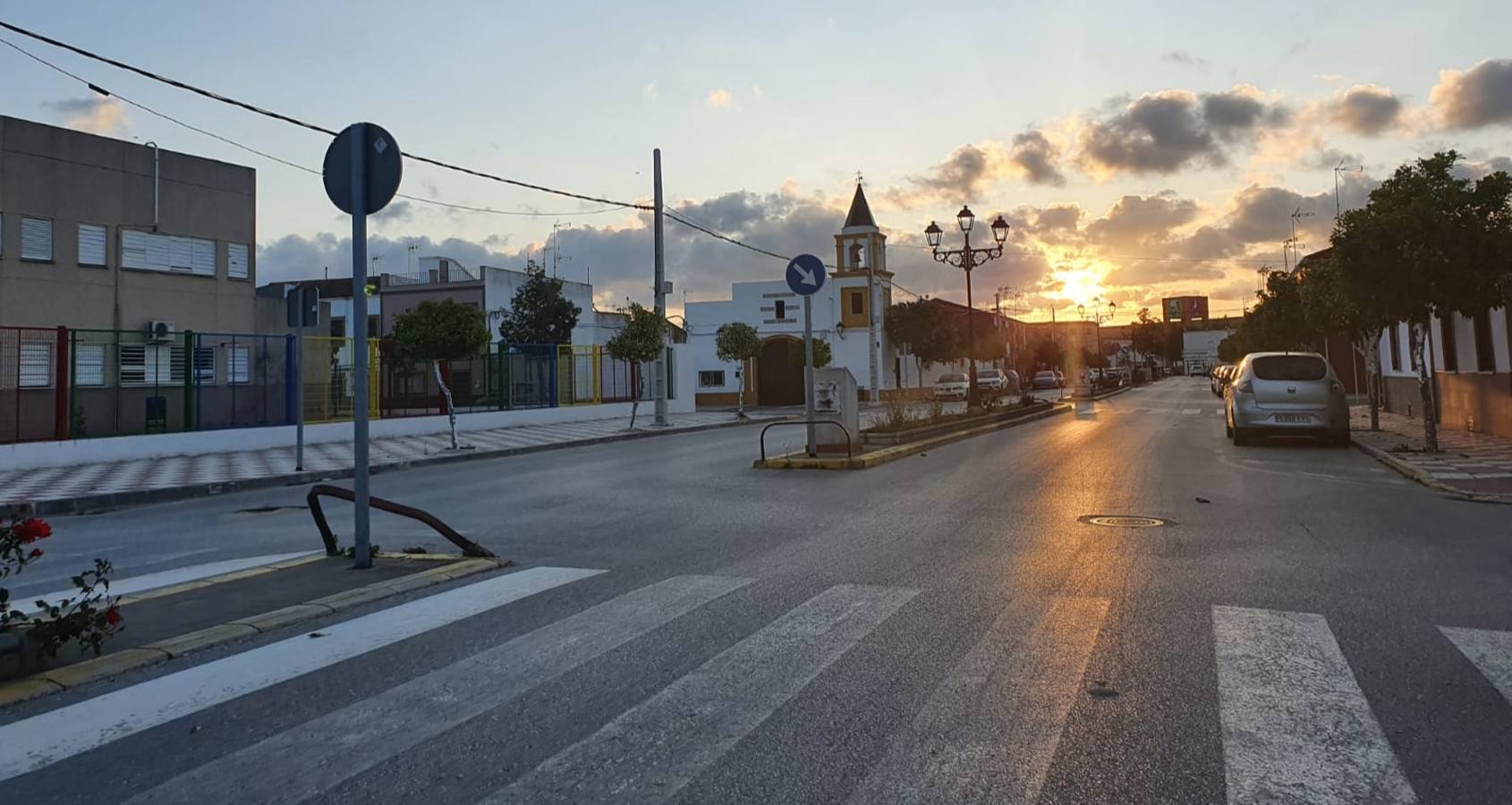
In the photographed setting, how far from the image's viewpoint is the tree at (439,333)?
21.5 meters

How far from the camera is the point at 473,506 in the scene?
10180mm

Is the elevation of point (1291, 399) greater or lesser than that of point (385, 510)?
greater

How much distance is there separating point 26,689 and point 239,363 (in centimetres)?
1864

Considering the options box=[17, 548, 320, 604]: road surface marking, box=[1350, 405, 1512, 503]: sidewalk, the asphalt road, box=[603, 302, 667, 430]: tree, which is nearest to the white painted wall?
box=[603, 302, 667, 430]: tree

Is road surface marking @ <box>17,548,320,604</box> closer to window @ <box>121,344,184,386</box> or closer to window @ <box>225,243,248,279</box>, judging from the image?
window @ <box>121,344,184,386</box>

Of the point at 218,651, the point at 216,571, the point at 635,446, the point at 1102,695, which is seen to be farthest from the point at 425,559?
the point at 635,446

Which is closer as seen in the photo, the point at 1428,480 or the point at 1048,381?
the point at 1428,480

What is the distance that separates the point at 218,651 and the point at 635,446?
15724mm

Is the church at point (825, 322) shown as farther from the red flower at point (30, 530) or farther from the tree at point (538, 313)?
the red flower at point (30, 530)

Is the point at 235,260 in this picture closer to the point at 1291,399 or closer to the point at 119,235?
the point at 119,235

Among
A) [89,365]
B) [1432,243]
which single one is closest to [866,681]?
[1432,243]

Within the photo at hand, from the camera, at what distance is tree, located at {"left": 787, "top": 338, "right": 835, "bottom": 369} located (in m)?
48.6

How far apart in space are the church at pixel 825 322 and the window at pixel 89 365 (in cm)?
3842

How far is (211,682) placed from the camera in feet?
13.0
